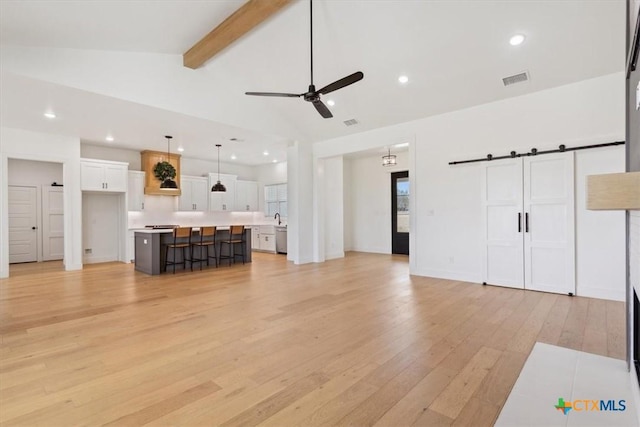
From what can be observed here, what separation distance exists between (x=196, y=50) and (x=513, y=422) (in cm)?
591

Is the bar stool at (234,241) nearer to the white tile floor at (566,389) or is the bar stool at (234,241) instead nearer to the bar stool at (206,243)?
the bar stool at (206,243)

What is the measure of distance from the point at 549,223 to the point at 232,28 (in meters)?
5.45

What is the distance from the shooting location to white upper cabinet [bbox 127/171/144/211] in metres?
8.53

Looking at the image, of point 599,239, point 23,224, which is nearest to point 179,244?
point 23,224

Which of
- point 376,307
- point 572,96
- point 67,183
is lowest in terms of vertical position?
point 376,307

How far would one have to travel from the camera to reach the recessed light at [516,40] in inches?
154

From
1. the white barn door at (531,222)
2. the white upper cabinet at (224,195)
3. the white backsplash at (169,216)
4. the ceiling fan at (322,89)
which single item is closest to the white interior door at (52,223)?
the white backsplash at (169,216)

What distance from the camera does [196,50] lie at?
16.6 ft

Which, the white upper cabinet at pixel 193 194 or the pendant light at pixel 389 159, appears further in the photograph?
the white upper cabinet at pixel 193 194

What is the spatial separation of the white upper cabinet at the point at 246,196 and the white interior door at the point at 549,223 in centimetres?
867

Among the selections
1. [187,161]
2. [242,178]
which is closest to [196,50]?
[187,161]

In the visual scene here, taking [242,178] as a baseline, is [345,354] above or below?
below

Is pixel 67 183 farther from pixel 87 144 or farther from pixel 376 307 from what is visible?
pixel 376 307

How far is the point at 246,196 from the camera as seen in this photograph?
37.2 feet
